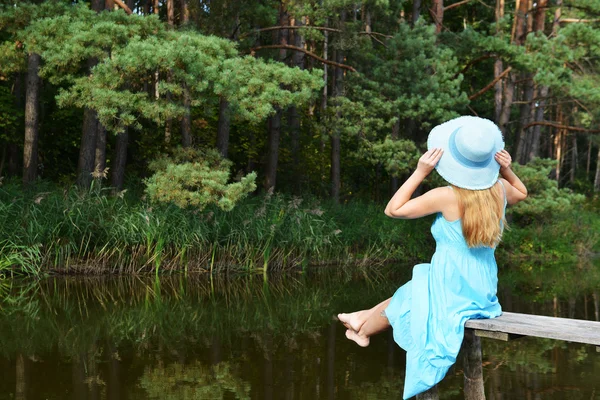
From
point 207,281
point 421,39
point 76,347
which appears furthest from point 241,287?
point 421,39

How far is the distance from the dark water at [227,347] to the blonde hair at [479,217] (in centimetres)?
166

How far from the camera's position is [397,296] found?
152 inches

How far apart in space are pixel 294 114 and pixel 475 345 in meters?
13.7

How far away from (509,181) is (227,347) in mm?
3137

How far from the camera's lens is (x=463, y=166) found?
12.2ft

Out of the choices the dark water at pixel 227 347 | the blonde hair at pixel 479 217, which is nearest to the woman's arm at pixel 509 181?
the blonde hair at pixel 479 217

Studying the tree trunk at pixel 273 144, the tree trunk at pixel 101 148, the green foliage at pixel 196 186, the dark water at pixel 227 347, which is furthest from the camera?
the tree trunk at pixel 273 144

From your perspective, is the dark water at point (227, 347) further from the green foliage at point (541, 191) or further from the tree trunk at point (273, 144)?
the tree trunk at point (273, 144)

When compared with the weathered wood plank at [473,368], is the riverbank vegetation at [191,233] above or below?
below

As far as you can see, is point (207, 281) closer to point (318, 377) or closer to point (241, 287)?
point (241, 287)

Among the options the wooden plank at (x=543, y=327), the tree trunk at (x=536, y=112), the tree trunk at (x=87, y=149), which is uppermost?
the tree trunk at (x=536, y=112)

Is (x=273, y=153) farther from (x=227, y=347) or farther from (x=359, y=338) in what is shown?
(x=359, y=338)

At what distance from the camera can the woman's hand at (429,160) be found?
3734 mm

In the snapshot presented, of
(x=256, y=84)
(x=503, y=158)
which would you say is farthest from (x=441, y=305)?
(x=256, y=84)
